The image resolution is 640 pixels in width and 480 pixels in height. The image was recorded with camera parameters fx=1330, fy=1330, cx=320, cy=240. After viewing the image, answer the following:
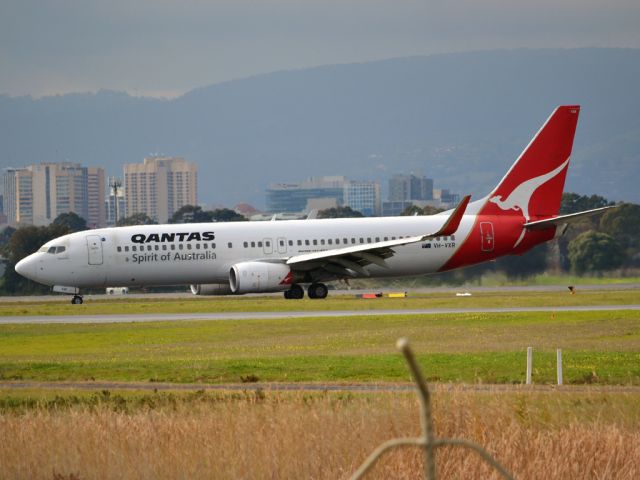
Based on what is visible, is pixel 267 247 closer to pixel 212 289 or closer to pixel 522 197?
pixel 212 289

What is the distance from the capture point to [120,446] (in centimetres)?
1805

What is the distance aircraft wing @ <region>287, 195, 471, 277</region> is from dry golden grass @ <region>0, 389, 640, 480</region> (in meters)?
34.2

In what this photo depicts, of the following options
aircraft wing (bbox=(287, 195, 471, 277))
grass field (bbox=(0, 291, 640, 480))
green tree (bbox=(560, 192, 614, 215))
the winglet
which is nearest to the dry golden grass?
grass field (bbox=(0, 291, 640, 480))

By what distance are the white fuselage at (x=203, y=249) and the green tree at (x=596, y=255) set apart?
24.1 m

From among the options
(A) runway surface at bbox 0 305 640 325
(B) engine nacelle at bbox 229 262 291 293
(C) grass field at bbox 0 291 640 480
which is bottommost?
(C) grass field at bbox 0 291 640 480

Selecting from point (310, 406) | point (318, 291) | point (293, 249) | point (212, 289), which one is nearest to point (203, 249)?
point (212, 289)

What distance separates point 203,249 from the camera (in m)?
57.6

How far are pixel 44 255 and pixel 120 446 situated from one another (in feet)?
136

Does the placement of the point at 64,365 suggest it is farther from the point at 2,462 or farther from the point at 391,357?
the point at 2,462

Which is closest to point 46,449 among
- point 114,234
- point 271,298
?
point 114,234

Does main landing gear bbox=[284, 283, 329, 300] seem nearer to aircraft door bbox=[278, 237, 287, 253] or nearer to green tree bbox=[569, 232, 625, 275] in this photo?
aircraft door bbox=[278, 237, 287, 253]

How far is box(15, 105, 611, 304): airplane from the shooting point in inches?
2237

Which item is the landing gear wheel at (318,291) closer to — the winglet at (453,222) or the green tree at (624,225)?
the winglet at (453,222)

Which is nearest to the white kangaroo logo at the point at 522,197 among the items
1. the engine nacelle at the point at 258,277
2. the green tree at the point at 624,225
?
the engine nacelle at the point at 258,277
